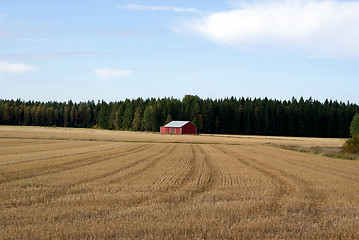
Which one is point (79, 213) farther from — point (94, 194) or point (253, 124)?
point (253, 124)

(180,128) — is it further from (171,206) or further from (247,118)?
(171,206)

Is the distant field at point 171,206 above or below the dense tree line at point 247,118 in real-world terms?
below

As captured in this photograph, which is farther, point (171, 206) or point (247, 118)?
point (247, 118)

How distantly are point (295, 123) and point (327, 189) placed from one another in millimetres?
128780

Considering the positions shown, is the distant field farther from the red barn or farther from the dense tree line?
the dense tree line

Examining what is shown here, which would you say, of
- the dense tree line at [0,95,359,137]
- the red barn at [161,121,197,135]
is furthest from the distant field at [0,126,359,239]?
the dense tree line at [0,95,359,137]

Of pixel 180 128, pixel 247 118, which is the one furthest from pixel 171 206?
pixel 247 118

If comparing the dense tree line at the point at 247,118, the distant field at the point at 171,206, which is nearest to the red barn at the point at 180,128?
the dense tree line at the point at 247,118

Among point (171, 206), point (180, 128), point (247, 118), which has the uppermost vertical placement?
point (247, 118)

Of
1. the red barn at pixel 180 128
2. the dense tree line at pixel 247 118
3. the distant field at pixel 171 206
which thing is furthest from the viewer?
the dense tree line at pixel 247 118

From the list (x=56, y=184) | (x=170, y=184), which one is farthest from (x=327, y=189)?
(x=56, y=184)

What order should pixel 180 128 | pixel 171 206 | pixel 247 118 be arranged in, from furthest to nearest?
pixel 247 118
pixel 180 128
pixel 171 206

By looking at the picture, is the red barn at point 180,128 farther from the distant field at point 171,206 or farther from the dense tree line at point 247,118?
the distant field at point 171,206

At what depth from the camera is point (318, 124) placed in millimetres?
137625
